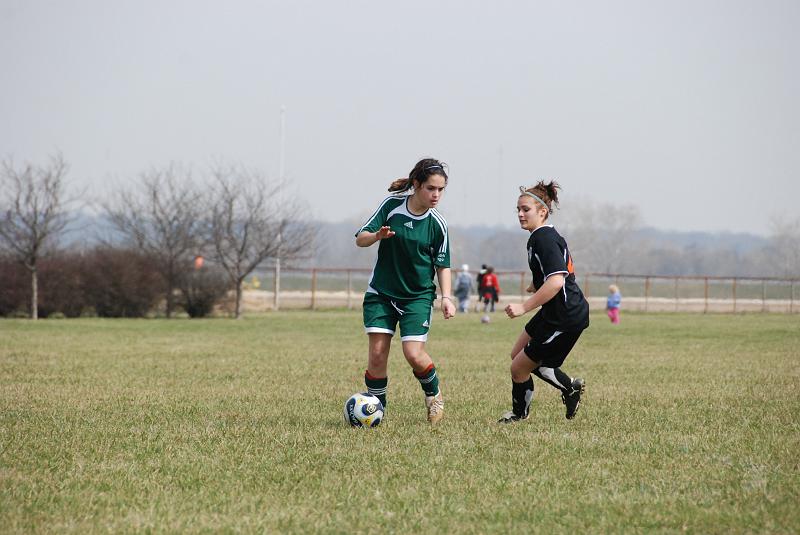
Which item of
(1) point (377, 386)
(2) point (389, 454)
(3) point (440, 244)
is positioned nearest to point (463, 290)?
(1) point (377, 386)

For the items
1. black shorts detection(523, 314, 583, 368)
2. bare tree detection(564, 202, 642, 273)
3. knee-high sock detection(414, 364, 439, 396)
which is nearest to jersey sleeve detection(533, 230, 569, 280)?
black shorts detection(523, 314, 583, 368)

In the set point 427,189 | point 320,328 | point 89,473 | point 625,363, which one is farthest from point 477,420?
point 320,328

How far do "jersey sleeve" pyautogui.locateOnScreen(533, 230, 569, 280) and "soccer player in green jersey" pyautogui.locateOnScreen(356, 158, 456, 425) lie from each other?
71cm

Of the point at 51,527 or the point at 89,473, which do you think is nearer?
the point at 51,527

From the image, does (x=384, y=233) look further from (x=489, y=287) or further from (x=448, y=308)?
(x=489, y=287)

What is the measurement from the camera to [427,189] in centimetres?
782

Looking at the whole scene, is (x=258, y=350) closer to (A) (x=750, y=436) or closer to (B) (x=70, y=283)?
(A) (x=750, y=436)

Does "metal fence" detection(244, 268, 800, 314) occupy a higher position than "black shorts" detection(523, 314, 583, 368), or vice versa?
"black shorts" detection(523, 314, 583, 368)

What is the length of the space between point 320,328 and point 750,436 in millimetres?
19189

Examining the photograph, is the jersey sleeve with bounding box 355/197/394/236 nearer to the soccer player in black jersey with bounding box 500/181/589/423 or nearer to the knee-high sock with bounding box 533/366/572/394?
the soccer player in black jersey with bounding box 500/181/589/423

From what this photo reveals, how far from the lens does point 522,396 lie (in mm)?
8266

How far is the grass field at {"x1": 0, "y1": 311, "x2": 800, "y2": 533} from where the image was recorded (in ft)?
16.5

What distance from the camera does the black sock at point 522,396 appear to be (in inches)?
324

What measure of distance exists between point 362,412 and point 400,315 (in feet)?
2.60
